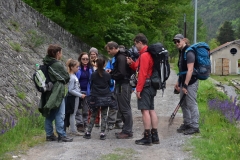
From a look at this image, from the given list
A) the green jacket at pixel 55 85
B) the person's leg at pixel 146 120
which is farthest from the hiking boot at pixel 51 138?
the person's leg at pixel 146 120

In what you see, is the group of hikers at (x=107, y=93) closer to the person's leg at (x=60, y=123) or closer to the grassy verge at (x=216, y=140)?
the person's leg at (x=60, y=123)

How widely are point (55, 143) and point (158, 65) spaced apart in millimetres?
2270

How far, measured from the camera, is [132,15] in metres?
27.4

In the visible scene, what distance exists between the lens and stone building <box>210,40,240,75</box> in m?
60.1

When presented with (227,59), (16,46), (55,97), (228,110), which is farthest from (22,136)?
(227,59)

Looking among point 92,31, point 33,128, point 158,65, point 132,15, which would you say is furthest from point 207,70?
point 132,15

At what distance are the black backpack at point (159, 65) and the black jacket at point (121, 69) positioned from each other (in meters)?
0.86

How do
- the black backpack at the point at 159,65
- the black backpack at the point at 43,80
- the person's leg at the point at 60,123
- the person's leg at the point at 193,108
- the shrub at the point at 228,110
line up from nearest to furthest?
1. the black backpack at the point at 43,80
2. the black backpack at the point at 159,65
3. the person's leg at the point at 60,123
4. the person's leg at the point at 193,108
5. the shrub at the point at 228,110

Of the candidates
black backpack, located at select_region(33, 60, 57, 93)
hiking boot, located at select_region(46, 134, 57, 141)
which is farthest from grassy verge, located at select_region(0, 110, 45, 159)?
black backpack, located at select_region(33, 60, 57, 93)

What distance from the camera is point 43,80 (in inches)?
309

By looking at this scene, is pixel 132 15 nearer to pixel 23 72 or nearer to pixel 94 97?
pixel 23 72

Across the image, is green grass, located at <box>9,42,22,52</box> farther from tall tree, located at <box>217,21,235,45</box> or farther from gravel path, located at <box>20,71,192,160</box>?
tall tree, located at <box>217,21,235,45</box>

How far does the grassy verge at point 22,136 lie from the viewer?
7164 millimetres

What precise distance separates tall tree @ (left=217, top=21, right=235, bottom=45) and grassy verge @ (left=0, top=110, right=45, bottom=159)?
100 metres
